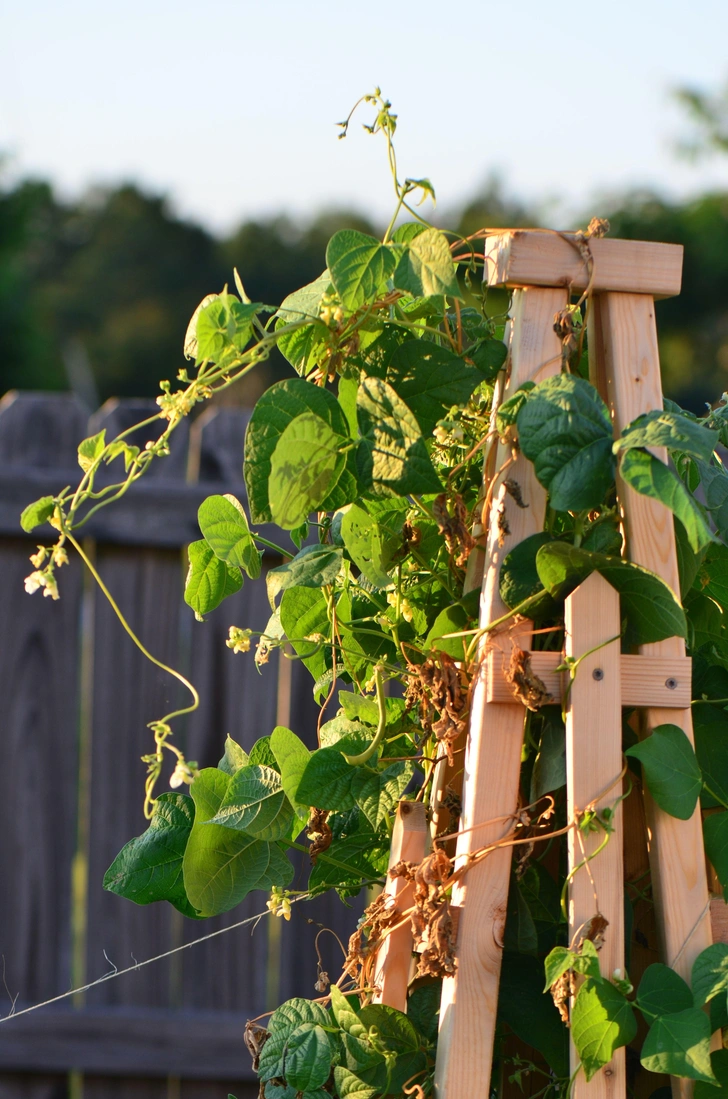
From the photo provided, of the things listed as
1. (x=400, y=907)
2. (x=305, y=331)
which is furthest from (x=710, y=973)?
(x=305, y=331)

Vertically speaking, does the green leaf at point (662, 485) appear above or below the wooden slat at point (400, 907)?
above

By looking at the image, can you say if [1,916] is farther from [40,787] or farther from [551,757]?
[551,757]

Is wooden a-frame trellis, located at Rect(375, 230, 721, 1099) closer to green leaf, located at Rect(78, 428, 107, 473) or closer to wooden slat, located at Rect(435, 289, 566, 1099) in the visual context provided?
wooden slat, located at Rect(435, 289, 566, 1099)

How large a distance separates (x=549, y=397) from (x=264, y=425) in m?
0.23

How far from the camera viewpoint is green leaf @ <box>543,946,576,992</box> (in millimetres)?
762

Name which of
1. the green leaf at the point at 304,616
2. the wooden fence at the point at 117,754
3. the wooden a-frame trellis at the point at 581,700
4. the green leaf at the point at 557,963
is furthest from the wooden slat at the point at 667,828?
the wooden fence at the point at 117,754

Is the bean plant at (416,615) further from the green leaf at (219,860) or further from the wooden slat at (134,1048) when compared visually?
the wooden slat at (134,1048)

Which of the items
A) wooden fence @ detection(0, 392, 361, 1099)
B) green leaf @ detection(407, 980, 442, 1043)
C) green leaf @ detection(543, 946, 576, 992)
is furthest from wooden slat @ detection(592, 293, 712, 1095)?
wooden fence @ detection(0, 392, 361, 1099)

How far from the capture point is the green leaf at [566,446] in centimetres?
77

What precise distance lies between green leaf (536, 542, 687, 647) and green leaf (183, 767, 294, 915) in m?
0.38

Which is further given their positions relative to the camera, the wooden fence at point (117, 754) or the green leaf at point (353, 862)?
the wooden fence at point (117, 754)

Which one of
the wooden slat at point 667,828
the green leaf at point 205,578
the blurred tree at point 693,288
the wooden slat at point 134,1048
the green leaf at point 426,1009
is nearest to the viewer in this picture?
the wooden slat at point 667,828

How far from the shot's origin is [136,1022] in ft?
7.08

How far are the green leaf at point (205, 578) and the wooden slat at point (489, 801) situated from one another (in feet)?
0.97
